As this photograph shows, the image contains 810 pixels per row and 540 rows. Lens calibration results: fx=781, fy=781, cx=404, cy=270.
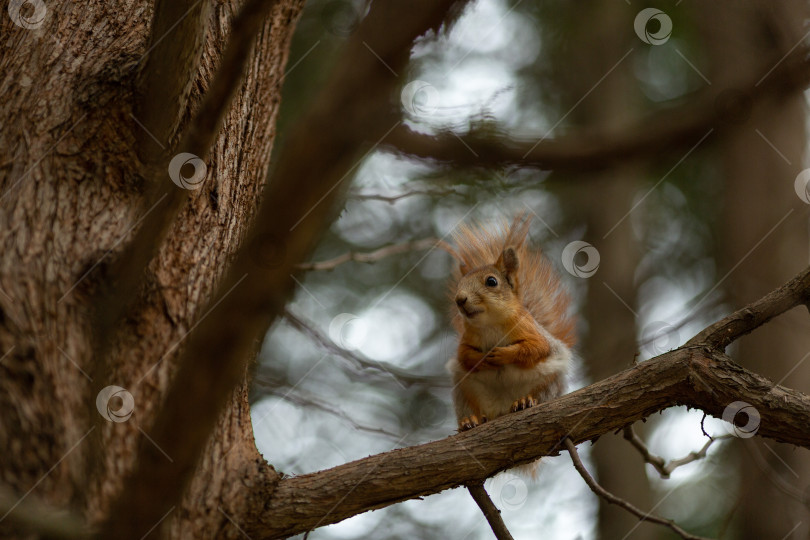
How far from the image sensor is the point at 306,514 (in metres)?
2.02

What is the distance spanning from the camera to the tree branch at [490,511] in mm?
2137

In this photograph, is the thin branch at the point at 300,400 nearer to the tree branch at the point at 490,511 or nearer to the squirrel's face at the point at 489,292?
the squirrel's face at the point at 489,292

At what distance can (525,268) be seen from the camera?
12.7ft

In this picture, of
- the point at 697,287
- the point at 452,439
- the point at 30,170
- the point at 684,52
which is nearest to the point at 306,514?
the point at 452,439

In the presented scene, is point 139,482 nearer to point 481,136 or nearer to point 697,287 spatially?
point 481,136

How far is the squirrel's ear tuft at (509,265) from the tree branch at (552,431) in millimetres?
1473

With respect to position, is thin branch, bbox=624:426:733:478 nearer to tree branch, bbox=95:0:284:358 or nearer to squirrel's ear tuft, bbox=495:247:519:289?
squirrel's ear tuft, bbox=495:247:519:289

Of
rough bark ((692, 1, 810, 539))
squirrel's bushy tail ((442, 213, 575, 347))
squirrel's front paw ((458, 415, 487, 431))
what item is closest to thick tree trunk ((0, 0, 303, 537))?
squirrel's front paw ((458, 415, 487, 431))

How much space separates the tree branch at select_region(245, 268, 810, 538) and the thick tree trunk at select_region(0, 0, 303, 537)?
0.62 feet

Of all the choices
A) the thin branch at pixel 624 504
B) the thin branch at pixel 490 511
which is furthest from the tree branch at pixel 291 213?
the thin branch at pixel 490 511

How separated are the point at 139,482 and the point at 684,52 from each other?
19.4 feet

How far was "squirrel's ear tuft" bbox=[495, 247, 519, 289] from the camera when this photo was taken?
3.61 m

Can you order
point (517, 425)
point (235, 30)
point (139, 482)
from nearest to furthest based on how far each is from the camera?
point (235, 30)
point (139, 482)
point (517, 425)

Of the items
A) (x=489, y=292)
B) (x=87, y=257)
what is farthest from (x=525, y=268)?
(x=87, y=257)
